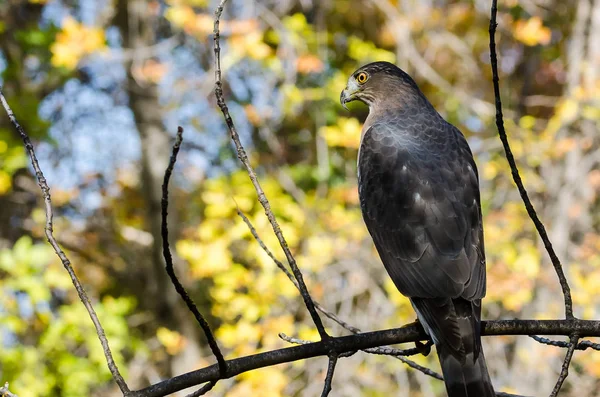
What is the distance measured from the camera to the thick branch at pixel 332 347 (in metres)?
1.86

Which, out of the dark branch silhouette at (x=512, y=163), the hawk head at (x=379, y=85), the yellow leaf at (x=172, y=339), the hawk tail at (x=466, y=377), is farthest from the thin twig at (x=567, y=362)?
the yellow leaf at (x=172, y=339)

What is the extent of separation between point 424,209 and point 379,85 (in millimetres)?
1119

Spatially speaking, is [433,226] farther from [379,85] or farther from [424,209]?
[379,85]

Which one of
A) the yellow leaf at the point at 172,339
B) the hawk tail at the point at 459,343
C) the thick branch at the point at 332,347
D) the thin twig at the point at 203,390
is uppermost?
the yellow leaf at the point at 172,339

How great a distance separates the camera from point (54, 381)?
570 cm

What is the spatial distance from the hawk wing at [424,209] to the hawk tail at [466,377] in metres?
0.29

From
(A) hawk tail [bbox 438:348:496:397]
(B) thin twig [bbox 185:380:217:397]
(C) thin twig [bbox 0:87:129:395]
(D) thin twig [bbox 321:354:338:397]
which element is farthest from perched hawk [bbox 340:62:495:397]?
(C) thin twig [bbox 0:87:129:395]

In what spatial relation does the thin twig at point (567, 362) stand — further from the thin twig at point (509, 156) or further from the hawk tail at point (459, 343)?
the hawk tail at point (459, 343)

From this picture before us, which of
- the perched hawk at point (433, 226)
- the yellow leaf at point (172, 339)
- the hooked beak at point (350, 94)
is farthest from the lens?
the yellow leaf at point (172, 339)

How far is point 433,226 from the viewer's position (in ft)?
9.70

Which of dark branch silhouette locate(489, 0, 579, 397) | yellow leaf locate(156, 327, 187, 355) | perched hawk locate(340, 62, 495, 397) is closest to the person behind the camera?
dark branch silhouette locate(489, 0, 579, 397)

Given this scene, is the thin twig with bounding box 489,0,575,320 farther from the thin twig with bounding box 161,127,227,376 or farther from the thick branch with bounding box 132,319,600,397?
the thin twig with bounding box 161,127,227,376

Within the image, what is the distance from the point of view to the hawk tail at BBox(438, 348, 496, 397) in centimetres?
239

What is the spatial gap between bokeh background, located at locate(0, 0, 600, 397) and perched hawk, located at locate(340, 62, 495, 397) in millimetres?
2823
